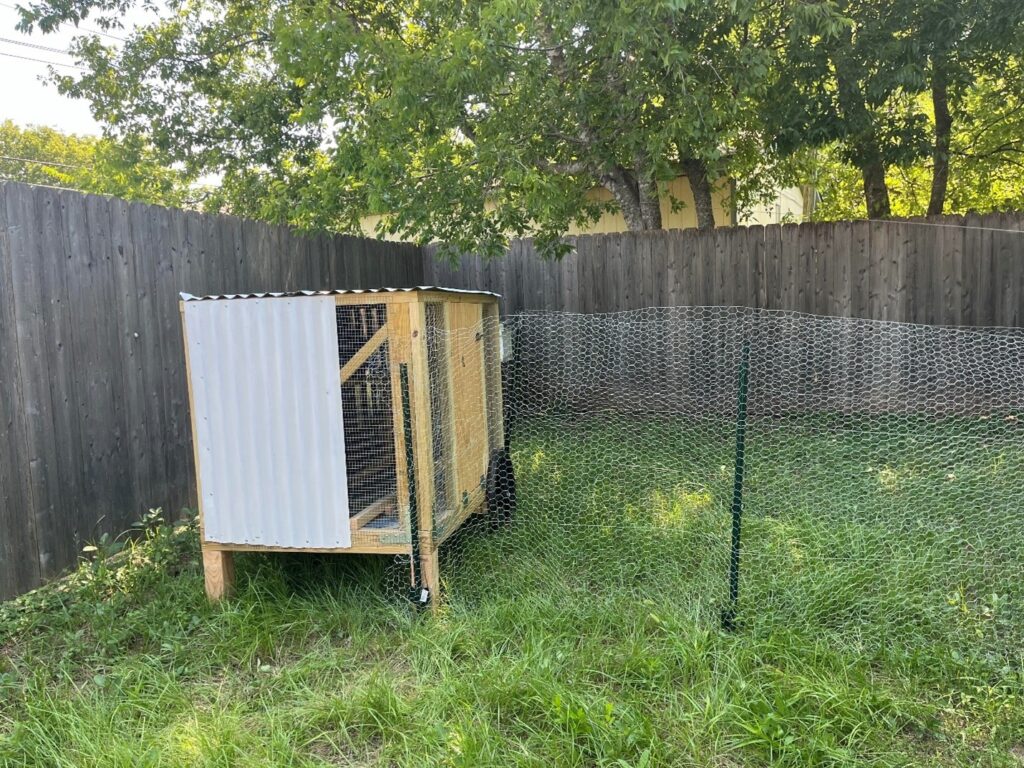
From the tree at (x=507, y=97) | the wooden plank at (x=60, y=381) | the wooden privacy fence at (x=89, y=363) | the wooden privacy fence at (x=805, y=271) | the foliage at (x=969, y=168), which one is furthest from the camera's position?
the foliage at (x=969, y=168)

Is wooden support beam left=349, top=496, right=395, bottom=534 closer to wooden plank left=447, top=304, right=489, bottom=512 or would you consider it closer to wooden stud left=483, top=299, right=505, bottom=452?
wooden plank left=447, top=304, right=489, bottom=512

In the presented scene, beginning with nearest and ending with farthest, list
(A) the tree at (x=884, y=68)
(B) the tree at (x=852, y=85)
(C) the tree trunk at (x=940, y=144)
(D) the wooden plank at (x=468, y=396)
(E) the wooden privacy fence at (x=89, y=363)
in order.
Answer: (E) the wooden privacy fence at (x=89, y=363), (D) the wooden plank at (x=468, y=396), (A) the tree at (x=884, y=68), (B) the tree at (x=852, y=85), (C) the tree trunk at (x=940, y=144)

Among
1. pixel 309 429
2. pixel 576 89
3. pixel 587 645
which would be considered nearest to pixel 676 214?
pixel 576 89

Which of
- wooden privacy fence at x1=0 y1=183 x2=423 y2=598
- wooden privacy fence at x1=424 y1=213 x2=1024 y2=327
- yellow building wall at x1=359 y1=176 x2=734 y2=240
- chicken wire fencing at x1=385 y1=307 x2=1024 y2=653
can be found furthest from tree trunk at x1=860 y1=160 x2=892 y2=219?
wooden privacy fence at x1=0 y1=183 x2=423 y2=598

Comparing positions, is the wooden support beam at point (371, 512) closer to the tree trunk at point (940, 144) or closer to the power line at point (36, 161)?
the tree trunk at point (940, 144)

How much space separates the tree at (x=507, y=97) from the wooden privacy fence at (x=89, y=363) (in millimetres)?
1518

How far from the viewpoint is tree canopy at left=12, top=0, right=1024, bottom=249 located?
4562mm

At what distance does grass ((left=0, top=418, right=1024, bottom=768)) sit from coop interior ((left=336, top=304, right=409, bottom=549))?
1.04ft

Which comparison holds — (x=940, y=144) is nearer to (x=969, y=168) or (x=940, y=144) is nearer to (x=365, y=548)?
(x=969, y=168)

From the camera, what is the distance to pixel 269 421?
3.00 meters

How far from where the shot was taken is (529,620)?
108 inches

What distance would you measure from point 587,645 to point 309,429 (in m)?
1.46

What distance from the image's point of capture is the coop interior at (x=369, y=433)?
2.96 meters

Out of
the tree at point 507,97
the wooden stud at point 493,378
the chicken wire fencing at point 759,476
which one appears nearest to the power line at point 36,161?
the tree at point 507,97
